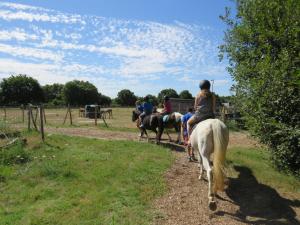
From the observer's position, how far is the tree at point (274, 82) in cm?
855

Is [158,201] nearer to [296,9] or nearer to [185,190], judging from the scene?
[185,190]

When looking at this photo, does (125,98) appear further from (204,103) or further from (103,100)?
(204,103)

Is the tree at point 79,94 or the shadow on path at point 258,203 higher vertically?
the tree at point 79,94

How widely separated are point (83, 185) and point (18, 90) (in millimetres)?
95977

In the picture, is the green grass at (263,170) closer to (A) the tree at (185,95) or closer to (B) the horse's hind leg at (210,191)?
(B) the horse's hind leg at (210,191)

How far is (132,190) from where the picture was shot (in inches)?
288

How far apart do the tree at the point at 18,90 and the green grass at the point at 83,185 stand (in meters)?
90.1

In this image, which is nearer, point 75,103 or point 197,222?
point 197,222

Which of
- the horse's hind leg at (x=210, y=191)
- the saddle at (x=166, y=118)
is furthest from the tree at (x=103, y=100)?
the horse's hind leg at (x=210, y=191)

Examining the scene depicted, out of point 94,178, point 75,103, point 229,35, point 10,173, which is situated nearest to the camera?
point 94,178

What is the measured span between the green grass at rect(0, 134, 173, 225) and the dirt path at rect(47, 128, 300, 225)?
35 centimetres

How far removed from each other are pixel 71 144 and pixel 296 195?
9.43 metres

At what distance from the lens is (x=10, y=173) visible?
30.7 ft

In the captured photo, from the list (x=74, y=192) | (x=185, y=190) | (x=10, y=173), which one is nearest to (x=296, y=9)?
(x=185, y=190)
